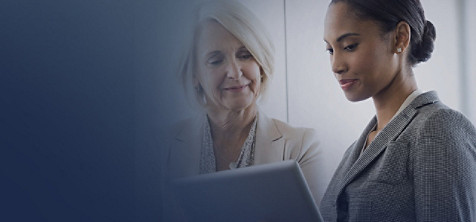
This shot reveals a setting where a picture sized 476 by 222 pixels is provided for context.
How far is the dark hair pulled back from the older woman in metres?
0.37

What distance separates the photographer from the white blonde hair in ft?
6.18

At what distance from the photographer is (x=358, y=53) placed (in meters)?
1.99

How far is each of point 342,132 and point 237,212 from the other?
1.00 meters

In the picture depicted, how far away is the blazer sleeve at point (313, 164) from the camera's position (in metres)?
2.08

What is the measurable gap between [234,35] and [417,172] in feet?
2.54

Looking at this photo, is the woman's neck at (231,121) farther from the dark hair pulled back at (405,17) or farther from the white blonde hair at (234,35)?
the dark hair pulled back at (405,17)

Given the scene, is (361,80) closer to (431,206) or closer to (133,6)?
(431,206)

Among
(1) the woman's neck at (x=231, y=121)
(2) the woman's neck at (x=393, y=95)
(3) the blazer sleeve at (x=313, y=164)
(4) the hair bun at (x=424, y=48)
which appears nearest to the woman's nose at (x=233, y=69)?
(1) the woman's neck at (x=231, y=121)

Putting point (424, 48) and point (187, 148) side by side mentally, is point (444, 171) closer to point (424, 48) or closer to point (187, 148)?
point (424, 48)

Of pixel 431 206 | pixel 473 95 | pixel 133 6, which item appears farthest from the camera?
pixel 473 95

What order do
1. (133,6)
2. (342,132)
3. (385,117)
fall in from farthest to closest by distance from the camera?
(342,132) → (385,117) → (133,6)

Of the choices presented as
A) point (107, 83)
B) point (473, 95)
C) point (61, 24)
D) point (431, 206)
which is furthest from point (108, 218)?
point (473, 95)

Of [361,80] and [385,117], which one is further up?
[361,80]

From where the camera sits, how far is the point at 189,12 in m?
1.90
